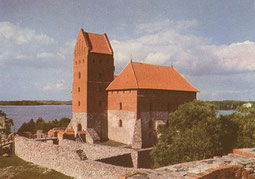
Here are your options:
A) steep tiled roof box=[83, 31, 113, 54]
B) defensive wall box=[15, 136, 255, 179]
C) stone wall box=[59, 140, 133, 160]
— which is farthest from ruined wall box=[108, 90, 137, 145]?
stone wall box=[59, 140, 133, 160]

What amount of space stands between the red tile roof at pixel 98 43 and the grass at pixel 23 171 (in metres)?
19.5

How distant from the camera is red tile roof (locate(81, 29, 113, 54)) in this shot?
36000mm

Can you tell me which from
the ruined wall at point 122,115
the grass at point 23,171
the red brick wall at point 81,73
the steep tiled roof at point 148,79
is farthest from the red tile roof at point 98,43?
the grass at point 23,171

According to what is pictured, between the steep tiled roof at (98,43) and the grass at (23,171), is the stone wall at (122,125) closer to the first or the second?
the steep tiled roof at (98,43)

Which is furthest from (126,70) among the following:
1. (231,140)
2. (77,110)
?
(231,140)

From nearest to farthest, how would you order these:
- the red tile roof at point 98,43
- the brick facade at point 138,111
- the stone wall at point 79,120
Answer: the brick facade at point 138,111 < the stone wall at point 79,120 < the red tile roof at point 98,43

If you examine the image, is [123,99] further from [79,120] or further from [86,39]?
[86,39]

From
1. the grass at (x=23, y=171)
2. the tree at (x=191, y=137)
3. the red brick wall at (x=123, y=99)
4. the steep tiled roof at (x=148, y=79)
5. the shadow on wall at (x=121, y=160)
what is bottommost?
the grass at (x=23, y=171)

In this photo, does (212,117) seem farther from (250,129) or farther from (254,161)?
(254,161)

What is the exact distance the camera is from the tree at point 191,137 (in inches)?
Result: 881

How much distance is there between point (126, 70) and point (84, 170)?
67.8 ft

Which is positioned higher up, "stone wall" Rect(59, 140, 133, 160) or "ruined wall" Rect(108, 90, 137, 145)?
"ruined wall" Rect(108, 90, 137, 145)

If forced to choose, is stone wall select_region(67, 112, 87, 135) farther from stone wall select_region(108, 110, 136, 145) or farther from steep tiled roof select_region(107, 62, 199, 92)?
steep tiled roof select_region(107, 62, 199, 92)

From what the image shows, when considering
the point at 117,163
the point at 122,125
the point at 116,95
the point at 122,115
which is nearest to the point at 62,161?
the point at 117,163
